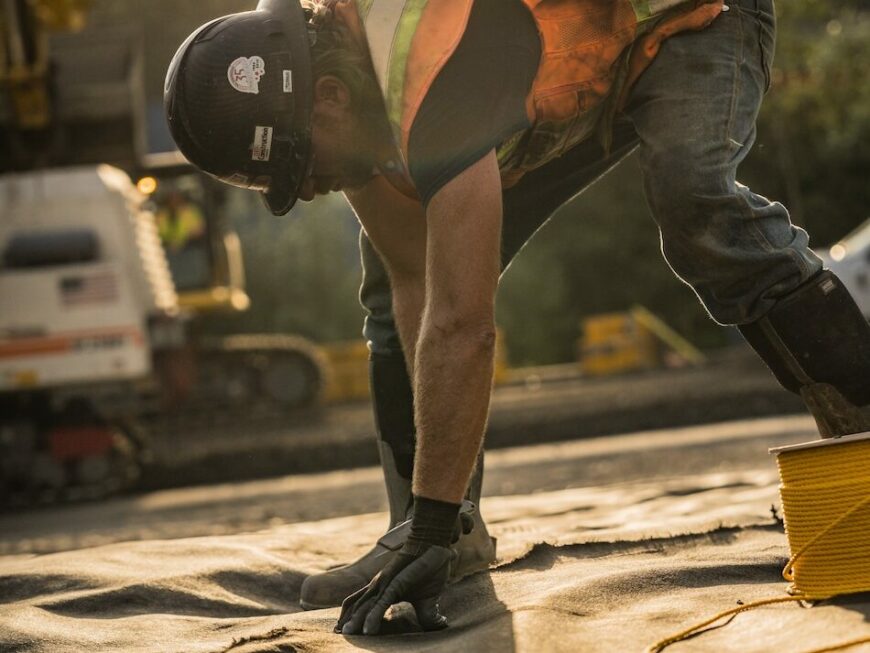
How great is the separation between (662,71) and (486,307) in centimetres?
72

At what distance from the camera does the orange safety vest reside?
8.83ft

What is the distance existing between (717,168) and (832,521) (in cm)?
74

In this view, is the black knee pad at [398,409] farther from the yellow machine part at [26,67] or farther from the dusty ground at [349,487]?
the yellow machine part at [26,67]

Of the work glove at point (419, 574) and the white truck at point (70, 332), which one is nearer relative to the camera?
the work glove at point (419, 574)

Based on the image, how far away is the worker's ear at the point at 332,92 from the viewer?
118 inches

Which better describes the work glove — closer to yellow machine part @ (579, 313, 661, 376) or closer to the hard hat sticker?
the hard hat sticker

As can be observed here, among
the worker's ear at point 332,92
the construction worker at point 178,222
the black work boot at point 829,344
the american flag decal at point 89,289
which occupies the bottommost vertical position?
the american flag decal at point 89,289

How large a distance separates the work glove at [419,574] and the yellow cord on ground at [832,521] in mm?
545

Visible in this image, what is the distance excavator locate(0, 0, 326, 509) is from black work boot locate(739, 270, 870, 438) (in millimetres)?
10807

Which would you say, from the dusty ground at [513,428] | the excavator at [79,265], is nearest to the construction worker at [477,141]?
the dusty ground at [513,428]

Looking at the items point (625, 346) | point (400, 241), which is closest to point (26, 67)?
point (400, 241)

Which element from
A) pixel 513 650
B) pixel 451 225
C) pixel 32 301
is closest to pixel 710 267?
pixel 451 225

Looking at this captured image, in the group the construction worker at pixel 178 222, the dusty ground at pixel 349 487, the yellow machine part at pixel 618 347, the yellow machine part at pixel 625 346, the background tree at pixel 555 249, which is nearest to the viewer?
the dusty ground at pixel 349 487

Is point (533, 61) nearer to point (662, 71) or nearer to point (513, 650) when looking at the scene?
point (662, 71)
